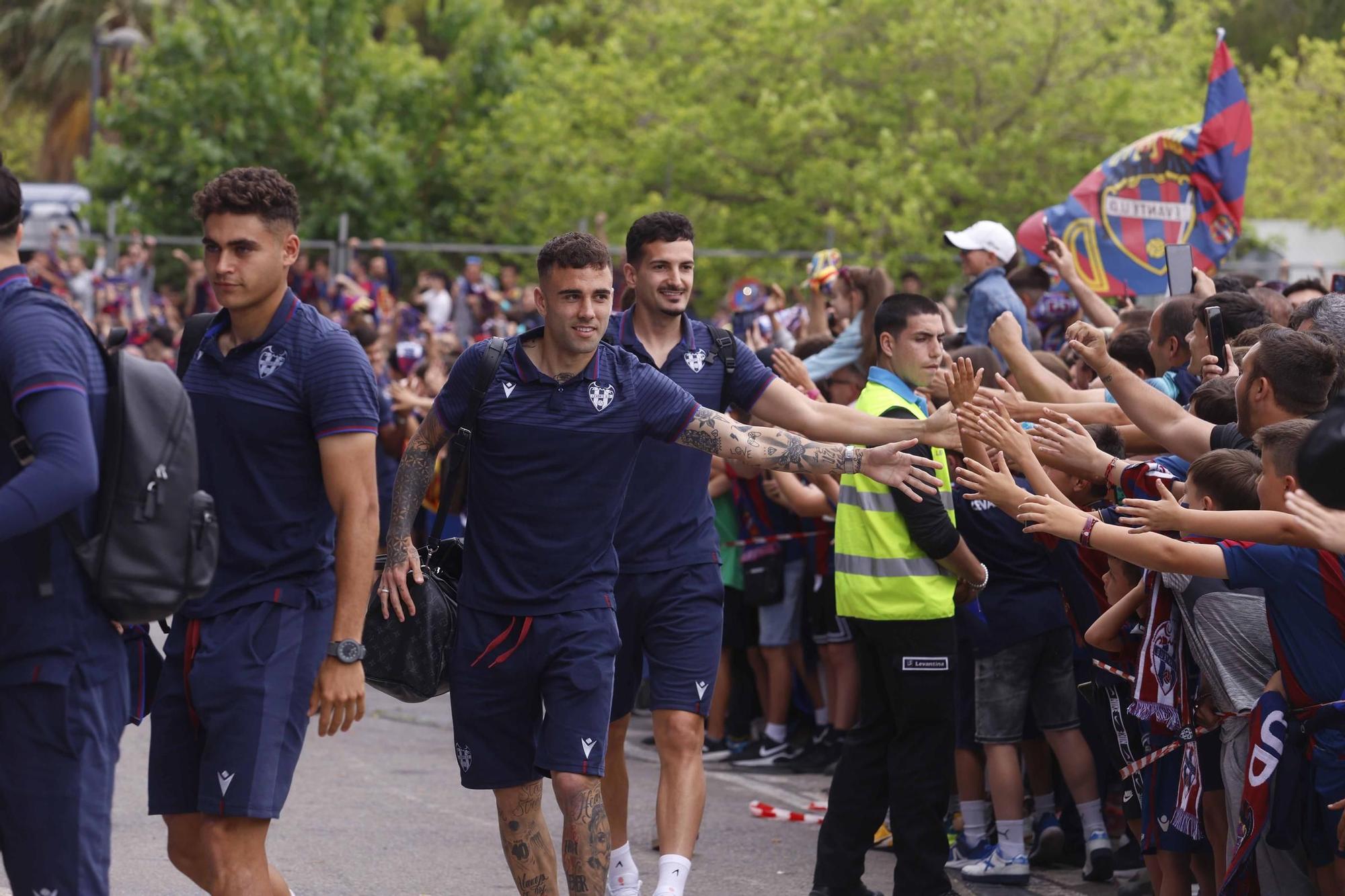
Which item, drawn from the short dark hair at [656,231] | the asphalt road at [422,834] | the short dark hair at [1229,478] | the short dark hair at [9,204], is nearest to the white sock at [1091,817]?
the asphalt road at [422,834]

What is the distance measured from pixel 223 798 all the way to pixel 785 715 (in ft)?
17.5

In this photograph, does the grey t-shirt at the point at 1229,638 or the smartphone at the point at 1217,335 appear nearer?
the grey t-shirt at the point at 1229,638

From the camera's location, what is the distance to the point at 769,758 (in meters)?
9.56

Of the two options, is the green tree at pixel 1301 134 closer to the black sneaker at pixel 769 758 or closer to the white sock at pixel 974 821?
the black sneaker at pixel 769 758

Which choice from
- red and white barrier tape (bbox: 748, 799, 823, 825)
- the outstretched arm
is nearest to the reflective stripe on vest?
the outstretched arm

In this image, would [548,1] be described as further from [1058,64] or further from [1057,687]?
[1057,687]

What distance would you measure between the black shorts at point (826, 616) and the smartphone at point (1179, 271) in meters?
2.16

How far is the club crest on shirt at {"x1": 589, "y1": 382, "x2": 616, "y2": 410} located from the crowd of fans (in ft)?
3.49

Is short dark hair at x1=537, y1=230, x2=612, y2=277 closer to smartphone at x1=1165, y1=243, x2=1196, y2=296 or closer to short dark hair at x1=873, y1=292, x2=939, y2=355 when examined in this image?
short dark hair at x1=873, y1=292, x2=939, y2=355

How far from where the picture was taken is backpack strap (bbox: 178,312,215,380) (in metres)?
5.00

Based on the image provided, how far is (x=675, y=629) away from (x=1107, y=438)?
169cm

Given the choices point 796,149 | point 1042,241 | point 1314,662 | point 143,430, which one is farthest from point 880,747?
point 796,149

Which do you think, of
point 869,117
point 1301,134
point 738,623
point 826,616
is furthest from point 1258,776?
point 1301,134

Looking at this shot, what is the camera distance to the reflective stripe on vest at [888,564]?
21.1ft
